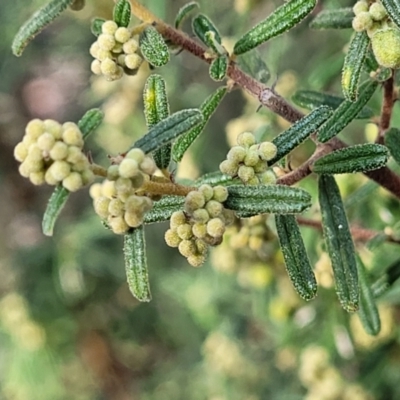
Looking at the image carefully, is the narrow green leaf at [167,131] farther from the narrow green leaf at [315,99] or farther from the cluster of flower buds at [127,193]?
the narrow green leaf at [315,99]

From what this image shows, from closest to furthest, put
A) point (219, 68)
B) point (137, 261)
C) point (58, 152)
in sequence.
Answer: point (58, 152) → point (137, 261) → point (219, 68)

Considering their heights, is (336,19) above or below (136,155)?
below

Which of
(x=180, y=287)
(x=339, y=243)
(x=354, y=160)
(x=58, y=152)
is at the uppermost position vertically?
(x=58, y=152)

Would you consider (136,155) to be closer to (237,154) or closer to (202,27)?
(237,154)

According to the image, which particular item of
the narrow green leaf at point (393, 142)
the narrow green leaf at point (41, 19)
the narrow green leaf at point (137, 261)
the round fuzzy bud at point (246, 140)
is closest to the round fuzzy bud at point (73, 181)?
the narrow green leaf at point (137, 261)

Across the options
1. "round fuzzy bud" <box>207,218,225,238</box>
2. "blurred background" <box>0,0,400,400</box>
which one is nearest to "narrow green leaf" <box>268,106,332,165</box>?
"round fuzzy bud" <box>207,218,225,238</box>

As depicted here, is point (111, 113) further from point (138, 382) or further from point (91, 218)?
point (138, 382)

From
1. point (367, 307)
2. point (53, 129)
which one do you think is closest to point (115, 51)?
point (53, 129)

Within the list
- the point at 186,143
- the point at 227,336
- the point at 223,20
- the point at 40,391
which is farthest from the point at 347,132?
the point at 40,391
